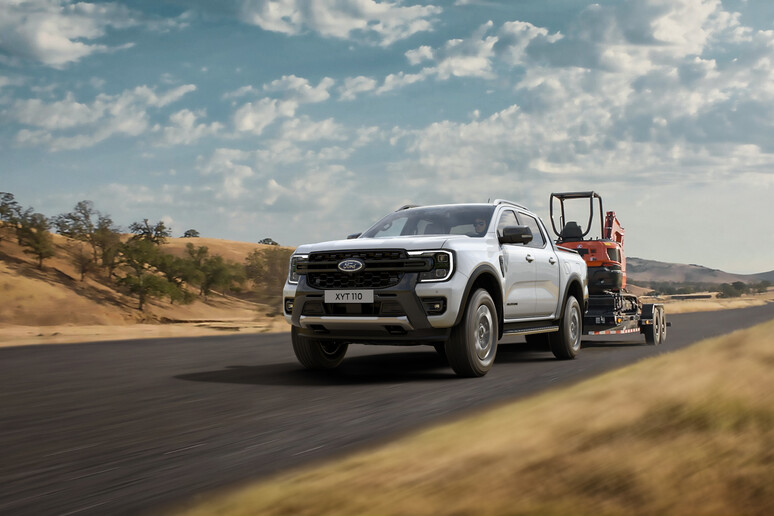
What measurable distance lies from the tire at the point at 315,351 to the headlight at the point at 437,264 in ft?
5.81

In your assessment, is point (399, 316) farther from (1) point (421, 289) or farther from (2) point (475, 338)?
(2) point (475, 338)

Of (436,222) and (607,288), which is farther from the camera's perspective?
(607,288)

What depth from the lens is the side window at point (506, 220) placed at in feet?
33.5

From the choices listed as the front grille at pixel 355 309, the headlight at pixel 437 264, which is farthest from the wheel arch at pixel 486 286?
the front grille at pixel 355 309

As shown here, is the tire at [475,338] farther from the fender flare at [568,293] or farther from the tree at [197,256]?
the tree at [197,256]

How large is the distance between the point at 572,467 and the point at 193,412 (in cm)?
375

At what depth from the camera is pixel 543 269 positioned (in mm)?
11102

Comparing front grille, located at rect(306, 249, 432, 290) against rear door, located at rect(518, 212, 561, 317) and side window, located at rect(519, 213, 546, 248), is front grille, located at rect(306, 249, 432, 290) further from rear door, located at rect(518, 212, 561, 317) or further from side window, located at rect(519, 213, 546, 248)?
side window, located at rect(519, 213, 546, 248)

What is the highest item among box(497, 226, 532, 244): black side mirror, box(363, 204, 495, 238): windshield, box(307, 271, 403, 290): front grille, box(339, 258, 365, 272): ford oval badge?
box(363, 204, 495, 238): windshield

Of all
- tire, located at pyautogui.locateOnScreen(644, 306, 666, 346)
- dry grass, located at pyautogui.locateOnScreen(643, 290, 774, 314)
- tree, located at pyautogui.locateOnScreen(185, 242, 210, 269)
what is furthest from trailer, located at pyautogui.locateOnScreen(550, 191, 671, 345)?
tree, located at pyautogui.locateOnScreen(185, 242, 210, 269)

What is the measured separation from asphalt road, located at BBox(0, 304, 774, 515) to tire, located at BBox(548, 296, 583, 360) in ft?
0.87

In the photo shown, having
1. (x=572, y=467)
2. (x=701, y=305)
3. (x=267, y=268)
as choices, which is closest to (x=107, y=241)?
(x=267, y=268)

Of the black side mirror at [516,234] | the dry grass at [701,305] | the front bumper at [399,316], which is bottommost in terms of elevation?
the dry grass at [701,305]

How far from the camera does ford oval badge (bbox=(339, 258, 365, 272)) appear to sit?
8656 mm
